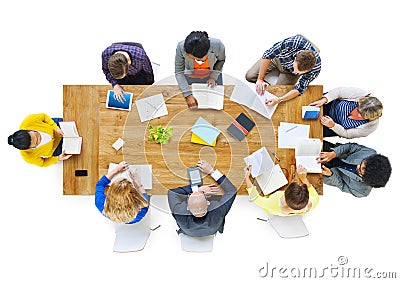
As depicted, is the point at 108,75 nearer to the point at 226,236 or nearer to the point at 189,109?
the point at 189,109

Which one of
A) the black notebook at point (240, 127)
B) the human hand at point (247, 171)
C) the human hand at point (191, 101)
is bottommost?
the human hand at point (247, 171)

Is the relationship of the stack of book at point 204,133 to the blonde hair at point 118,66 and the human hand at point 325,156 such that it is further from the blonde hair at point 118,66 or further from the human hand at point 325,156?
Answer: the human hand at point 325,156

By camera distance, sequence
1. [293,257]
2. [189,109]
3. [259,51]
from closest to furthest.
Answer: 1. [189,109]
2. [293,257]
3. [259,51]

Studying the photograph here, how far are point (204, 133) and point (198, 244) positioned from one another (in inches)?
33.8

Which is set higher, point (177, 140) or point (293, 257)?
point (177, 140)

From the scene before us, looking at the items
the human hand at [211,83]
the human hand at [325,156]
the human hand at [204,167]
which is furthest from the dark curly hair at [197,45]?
the human hand at [325,156]

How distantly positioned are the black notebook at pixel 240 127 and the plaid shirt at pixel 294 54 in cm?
41

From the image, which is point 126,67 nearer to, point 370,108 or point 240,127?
point 240,127

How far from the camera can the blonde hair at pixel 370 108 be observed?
9.00 ft

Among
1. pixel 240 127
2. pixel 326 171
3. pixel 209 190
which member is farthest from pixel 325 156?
pixel 209 190

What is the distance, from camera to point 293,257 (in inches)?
132

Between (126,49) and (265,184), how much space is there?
1380 mm

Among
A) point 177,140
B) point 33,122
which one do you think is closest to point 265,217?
point 177,140

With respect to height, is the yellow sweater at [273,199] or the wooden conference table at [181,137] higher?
the wooden conference table at [181,137]
